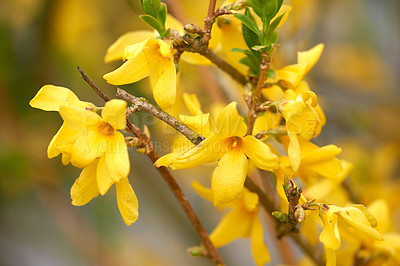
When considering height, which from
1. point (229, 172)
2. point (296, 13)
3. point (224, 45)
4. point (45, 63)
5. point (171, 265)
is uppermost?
point (45, 63)

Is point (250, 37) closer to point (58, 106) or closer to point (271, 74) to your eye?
point (271, 74)

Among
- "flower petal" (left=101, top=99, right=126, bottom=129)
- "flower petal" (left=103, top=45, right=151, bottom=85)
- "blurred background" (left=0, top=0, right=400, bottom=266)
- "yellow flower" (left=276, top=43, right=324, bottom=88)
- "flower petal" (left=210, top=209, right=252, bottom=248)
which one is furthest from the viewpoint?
"blurred background" (left=0, top=0, right=400, bottom=266)

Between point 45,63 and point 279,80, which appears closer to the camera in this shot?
point 279,80

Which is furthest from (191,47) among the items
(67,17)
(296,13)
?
(67,17)

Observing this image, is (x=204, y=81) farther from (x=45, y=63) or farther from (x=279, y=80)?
(x=45, y=63)

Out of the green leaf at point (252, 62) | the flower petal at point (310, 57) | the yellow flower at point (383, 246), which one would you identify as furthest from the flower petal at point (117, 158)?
the yellow flower at point (383, 246)

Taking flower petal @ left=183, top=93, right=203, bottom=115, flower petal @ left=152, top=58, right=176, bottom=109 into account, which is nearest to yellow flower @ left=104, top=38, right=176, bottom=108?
flower petal @ left=152, top=58, right=176, bottom=109

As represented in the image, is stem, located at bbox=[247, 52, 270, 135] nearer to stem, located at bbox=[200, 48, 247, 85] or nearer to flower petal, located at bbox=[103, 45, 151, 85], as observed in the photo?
stem, located at bbox=[200, 48, 247, 85]
